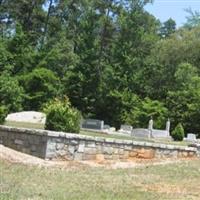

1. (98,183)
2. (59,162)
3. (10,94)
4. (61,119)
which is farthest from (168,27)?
(98,183)

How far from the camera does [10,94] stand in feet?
122

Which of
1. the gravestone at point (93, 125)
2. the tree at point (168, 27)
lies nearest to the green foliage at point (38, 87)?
the gravestone at point (93, 125)

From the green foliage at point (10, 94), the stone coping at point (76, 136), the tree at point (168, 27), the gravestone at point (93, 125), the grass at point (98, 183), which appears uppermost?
the tree at point (168, 27)

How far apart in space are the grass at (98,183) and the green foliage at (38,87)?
28.1 meters

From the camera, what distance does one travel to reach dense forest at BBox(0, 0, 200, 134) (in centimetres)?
4225

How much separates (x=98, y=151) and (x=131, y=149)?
1.21 m

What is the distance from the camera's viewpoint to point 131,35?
49375 millimetres

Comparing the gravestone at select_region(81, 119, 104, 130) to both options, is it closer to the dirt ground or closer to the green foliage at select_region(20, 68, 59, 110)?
the green foliage at select_region(20, 68, 59, 110)

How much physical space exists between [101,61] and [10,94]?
14.0 m

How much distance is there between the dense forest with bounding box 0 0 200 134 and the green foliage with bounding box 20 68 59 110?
0.08 metres

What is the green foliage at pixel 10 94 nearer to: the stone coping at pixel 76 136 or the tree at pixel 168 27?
the stone coping at pixel 76 136

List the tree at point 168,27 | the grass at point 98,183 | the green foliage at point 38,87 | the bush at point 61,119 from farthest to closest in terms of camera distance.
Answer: the tree at point 168,27 → the green foliage at point 38,87 → the bush at point 61,119 → the grass at point 98,183

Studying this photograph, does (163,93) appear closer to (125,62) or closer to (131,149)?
(125,62)

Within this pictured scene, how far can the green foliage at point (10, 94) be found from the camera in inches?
1433
